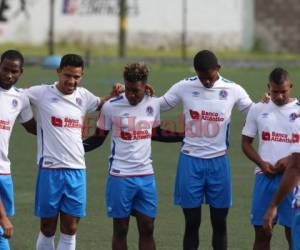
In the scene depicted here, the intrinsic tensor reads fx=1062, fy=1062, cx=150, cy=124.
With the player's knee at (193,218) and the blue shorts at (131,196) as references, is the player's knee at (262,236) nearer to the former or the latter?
the player's knee at (193,218)

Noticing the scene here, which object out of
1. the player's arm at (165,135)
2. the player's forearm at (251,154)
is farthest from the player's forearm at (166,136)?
the player's forearm at (251,154)

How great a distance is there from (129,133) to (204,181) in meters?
0.96

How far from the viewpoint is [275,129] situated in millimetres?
9734

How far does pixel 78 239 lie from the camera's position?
465 inches

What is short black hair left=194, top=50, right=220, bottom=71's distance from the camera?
10.2 m

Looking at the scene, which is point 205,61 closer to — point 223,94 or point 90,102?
point 223,94

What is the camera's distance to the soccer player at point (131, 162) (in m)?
9.88

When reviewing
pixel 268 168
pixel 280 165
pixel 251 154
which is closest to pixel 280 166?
pixel 280 165

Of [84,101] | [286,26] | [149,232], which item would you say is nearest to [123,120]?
[84,101]

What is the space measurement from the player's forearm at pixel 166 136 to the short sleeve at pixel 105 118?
18.2 inches

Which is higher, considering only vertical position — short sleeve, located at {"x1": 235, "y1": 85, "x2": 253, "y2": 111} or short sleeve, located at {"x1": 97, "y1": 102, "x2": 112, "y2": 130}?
short sleeve, located at {"x1": 235, "y1": 85, "x2": 253, "y2": 111}

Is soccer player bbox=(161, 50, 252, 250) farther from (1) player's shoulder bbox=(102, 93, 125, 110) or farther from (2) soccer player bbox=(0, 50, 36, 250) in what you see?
(2) soccer player bbox=(0, 50, 36, 250)

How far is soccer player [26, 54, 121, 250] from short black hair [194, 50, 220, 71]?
3.82 ft

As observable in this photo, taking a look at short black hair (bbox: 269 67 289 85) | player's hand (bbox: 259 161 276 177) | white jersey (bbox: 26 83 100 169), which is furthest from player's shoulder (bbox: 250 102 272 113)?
white jersey (bbox: 26 83 100 169)
